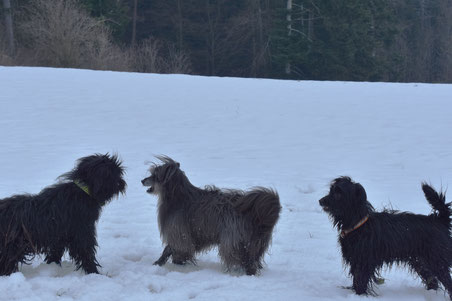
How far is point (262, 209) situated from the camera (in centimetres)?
515

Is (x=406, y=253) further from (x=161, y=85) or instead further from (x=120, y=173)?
(x=161, y=85)

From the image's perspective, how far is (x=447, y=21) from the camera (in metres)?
49.4

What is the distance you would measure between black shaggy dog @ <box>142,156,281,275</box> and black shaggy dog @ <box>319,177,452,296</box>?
72 centimetres

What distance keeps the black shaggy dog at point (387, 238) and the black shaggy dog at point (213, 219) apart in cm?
72

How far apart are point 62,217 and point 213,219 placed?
55.2 inches

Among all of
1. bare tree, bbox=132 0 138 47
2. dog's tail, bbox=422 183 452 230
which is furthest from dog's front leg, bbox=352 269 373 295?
bare tree, bbox=132 0 138 47

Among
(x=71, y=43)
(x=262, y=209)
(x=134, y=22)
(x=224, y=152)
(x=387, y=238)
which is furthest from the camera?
(x=134, y=22)

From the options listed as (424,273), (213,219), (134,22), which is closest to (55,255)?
(213,219)

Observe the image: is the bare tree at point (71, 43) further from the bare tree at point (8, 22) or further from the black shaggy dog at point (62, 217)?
the black shaggy dog at point (62, 217)

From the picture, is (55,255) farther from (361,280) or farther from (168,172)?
(361,280)

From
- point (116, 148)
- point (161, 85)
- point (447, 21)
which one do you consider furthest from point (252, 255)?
point (447, 21)

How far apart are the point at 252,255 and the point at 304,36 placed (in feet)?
128

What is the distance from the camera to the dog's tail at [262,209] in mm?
5160

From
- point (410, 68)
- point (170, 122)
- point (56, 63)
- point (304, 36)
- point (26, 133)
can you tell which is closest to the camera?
point (26, 133)
